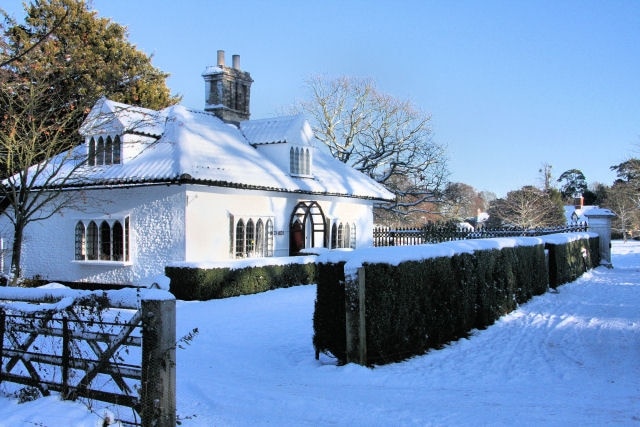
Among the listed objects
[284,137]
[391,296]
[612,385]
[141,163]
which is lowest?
[612,385]

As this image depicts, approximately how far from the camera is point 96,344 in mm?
5480

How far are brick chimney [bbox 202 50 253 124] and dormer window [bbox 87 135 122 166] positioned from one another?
5881 mm

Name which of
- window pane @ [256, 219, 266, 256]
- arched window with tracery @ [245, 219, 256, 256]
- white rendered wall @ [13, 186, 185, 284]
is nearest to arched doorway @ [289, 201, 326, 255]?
window pane @ [256, 219, 266, 256]

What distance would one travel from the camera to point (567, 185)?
88.9 m

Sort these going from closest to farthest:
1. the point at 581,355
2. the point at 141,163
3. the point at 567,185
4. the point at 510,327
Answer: the point at 581,355, the point at 510,327, the point at 141,163, the point at 567,185

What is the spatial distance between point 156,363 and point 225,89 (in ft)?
67.9

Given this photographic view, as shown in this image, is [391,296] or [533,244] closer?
[391,296]

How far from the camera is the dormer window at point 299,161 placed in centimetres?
2298

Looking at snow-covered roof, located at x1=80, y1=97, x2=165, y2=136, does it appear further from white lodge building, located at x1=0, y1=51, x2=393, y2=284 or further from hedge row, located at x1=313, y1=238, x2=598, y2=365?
hedge row, located at x1=313, y1=238, x2=598, y2=365

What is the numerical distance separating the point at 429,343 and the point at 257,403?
386 centimetres

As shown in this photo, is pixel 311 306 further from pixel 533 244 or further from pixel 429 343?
pixel 533 244

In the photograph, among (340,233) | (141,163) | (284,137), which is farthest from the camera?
(340,233)

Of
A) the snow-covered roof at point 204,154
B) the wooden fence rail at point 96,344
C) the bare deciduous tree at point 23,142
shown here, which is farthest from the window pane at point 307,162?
the wooden fence rail at point 96,344

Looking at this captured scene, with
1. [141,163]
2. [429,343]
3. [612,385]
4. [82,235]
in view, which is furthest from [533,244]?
[82,235]
